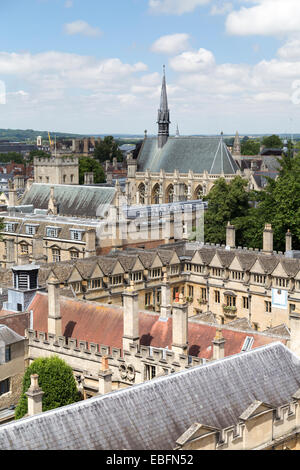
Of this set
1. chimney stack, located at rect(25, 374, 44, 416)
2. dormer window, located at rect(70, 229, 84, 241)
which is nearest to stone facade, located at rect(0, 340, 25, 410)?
chimney stack, located at rect(25, 374, 44, 416)

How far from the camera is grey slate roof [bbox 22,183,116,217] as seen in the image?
69188 mm

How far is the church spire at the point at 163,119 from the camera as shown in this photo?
104688mm

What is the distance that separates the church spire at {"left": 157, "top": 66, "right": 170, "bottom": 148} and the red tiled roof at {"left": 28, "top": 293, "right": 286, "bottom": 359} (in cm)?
6967

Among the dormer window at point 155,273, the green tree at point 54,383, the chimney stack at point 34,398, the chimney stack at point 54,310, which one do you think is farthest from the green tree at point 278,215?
the chimney stack at point 34,398

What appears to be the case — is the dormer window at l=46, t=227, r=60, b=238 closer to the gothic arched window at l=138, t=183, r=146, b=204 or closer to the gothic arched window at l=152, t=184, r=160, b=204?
the gothic arched window at l=152, t=184, r=160, b=204

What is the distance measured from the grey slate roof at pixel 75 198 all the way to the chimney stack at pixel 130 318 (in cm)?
3611

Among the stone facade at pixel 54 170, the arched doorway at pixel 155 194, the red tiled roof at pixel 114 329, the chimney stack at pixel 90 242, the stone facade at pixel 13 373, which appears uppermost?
the stone facade at pixel 54 170

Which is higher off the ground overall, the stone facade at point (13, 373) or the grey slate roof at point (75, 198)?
the grey slate roof at point (75, 198)

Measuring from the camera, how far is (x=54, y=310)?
1336 inches

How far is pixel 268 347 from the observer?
26.8 m

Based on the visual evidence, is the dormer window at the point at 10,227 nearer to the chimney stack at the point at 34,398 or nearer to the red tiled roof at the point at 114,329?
the red tiled roof at the point at 114,329
